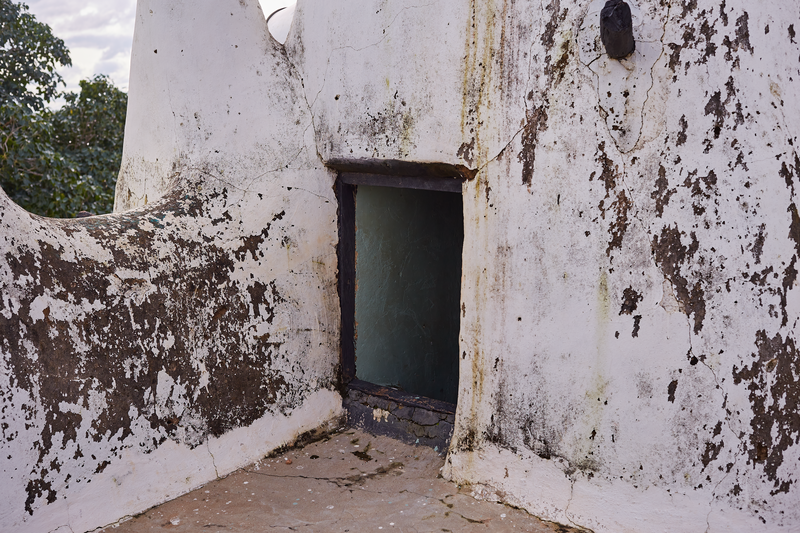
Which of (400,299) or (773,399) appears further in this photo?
(400,299)

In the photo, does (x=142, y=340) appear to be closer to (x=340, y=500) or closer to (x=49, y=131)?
(x=340, y=500)

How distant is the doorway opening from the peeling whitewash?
339 mm

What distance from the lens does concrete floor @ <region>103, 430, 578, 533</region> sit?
3.19m

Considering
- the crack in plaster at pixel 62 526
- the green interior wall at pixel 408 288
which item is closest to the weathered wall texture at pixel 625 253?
the green interior wall at pixel 408 288

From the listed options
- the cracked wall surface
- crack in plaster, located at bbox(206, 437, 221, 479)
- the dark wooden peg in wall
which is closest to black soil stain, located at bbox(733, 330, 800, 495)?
the cracked wall surface

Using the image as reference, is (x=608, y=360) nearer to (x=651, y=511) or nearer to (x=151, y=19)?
(x=651, y=511)

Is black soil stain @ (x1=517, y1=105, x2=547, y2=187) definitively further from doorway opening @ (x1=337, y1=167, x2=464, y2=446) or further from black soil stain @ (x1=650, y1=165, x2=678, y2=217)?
black soil stain @ (x1=650, y1=165, x2=678, y2=217)

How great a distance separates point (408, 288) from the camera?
5.03 metres

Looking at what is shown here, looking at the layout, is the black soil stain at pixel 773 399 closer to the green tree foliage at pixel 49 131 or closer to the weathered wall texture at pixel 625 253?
the weathered wall texture at pixel 625 253

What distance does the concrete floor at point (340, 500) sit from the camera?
3193 mm

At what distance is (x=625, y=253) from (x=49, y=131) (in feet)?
25.3

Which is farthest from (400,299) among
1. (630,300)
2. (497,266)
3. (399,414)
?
(630,300)

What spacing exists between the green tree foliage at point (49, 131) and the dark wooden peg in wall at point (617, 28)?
6.67 meters

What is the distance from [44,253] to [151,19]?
1897 millimetres
